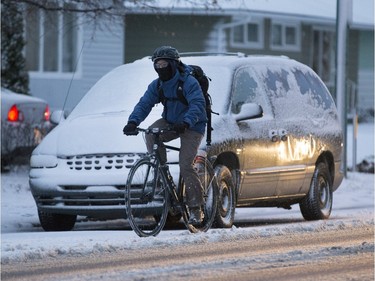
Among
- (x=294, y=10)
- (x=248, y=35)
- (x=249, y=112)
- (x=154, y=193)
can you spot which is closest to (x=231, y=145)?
(x=249, y=112)

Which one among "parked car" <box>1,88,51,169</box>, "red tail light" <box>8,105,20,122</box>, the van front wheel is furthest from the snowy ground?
"red tail light" <box>8,105,20,122</box>

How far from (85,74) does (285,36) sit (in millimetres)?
8379

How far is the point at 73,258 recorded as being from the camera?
10.1 meters

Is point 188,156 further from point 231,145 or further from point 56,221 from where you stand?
point 56,221

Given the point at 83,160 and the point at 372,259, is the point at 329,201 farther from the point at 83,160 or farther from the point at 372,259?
the point at 372,259

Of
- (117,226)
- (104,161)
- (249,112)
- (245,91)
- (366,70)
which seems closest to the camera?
(104,161)

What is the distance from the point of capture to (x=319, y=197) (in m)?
15.5

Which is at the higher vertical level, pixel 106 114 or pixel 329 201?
pixel 106 114

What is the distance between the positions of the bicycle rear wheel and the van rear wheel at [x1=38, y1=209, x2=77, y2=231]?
68.7 inches

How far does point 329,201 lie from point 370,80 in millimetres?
30480

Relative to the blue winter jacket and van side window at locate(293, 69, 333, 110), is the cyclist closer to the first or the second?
the blue winter jacket

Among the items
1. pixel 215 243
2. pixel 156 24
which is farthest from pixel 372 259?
pixel 156 24

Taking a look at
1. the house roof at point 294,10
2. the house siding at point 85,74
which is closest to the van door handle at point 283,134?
the house roof at point 294,10

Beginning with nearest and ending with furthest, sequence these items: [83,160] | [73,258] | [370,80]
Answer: [73,258] → [83,160] → [370,80]
